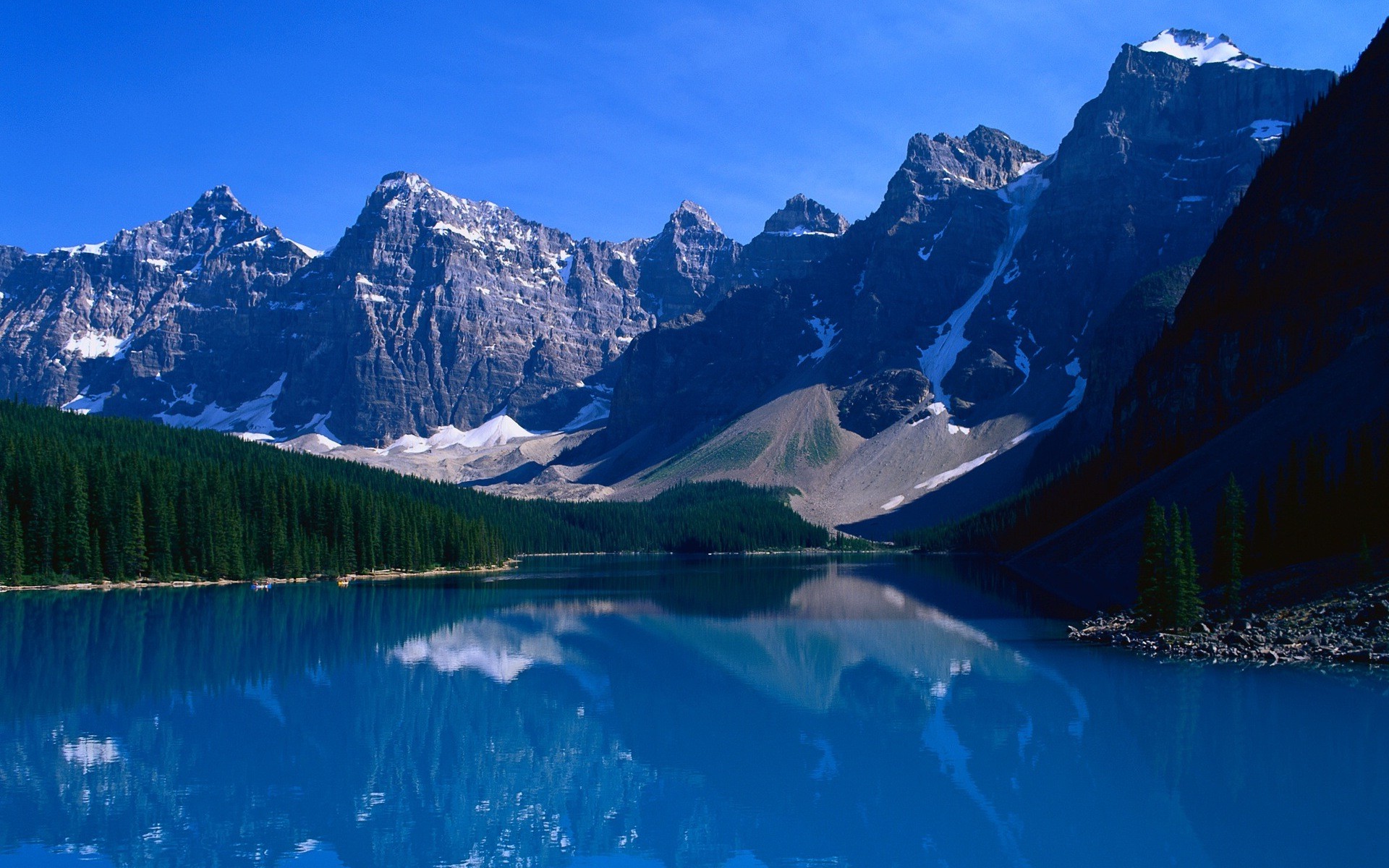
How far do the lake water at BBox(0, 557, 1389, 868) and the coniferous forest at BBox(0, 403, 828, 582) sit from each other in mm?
31562

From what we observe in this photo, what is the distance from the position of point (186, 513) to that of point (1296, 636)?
8575 centimetres

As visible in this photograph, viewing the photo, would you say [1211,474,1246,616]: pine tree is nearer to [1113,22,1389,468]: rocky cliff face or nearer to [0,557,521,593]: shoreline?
[1113,22,1389,468]: rocky cliff face

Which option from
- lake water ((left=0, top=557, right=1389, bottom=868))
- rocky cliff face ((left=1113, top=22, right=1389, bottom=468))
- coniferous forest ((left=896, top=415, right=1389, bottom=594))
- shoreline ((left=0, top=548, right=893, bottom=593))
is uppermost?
rocky cliff face ((left=1113, top=22, right=1389, bottom=468))

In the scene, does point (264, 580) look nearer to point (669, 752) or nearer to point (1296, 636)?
point (669, 752)

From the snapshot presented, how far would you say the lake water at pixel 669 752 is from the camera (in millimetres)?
21906

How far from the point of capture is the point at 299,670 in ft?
146

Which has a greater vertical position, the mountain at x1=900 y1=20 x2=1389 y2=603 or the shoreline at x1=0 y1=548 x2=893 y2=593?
the mountain at x1=900 y1=20 x2=1389 y2=603

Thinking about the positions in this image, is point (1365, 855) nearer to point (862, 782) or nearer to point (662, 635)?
point (862, 782)

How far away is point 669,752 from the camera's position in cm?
3047

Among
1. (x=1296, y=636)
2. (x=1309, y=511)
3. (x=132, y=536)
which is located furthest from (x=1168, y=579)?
(x=132, y=536)

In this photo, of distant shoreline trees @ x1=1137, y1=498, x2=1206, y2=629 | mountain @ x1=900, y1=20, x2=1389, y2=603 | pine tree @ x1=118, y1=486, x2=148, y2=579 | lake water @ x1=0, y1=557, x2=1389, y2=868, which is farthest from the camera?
pine tree @ x1=118, y1=486, x2=148, y2=579

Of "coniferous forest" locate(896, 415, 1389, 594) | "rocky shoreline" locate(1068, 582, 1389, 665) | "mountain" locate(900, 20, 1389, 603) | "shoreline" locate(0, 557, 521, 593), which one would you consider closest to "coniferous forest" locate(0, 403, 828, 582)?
"shoreline" locate(0, 557, 521, 593)

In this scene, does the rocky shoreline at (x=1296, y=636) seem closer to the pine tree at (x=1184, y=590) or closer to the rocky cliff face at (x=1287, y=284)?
the pine tree at (x=1184, y=590)

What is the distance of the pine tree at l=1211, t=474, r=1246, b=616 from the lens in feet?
164
